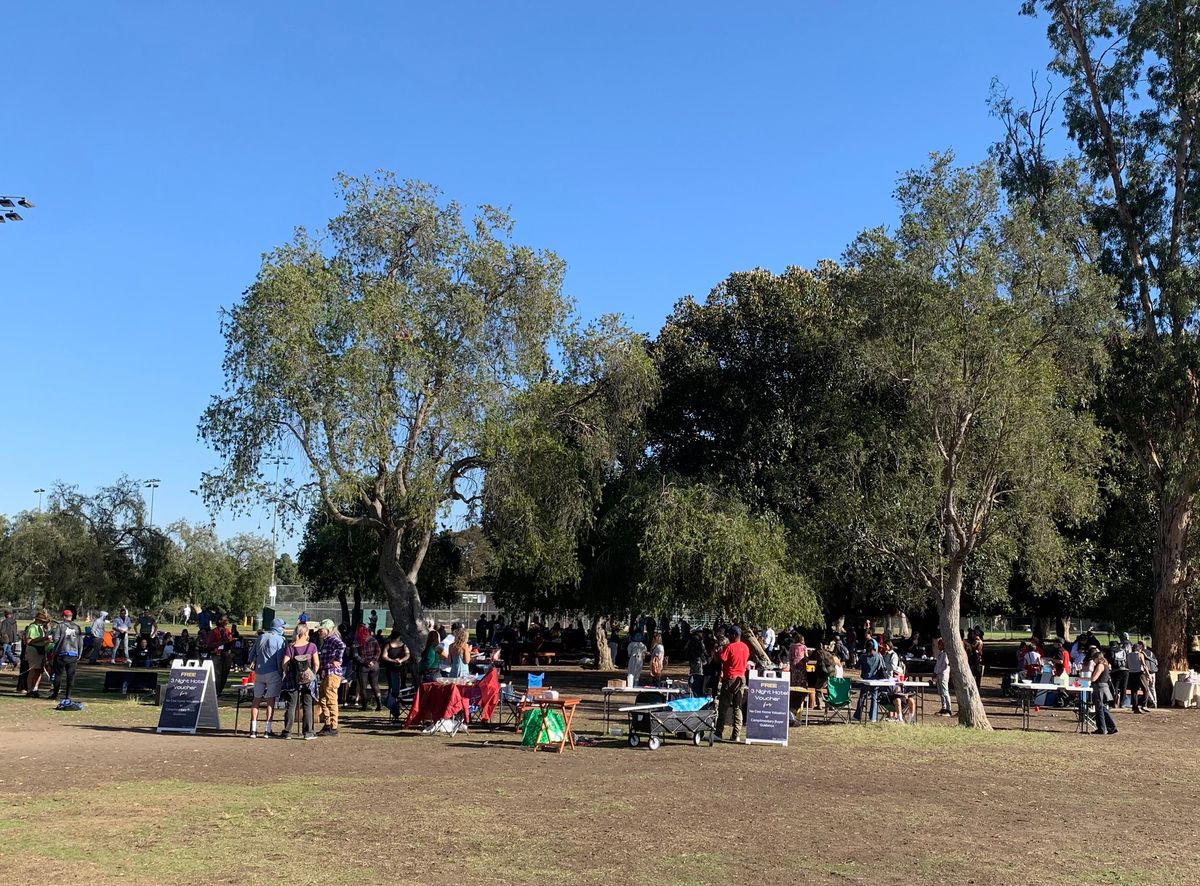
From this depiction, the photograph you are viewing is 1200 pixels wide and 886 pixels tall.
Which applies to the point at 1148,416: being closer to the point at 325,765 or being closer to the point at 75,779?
the point at 325,765

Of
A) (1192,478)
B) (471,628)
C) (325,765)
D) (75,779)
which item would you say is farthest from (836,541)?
(471,628)

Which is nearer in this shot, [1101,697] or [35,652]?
[1101,697]

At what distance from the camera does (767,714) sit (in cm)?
1562

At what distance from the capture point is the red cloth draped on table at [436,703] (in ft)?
51.9

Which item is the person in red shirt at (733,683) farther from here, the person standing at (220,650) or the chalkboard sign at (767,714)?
the person standing at (220,650)

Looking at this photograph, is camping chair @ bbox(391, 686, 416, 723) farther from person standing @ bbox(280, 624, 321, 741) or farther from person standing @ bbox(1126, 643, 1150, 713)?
person standing @ bbox(1126, 643, 1150, 713)

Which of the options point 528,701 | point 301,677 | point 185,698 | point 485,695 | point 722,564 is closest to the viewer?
point 301,677

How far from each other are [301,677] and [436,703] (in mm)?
2156

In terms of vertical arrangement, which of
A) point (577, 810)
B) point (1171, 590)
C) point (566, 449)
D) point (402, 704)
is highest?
point (566, 449)

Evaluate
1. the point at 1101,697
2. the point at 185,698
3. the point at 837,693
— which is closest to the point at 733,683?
the point at 837,693

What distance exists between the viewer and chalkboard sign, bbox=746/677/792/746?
15.6 meters

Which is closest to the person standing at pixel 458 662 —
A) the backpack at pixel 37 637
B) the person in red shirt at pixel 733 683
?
the person in red shirt at pixel 733 683

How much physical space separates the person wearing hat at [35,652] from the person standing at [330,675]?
311 inches

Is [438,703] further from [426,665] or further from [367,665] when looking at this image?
[367,665]
